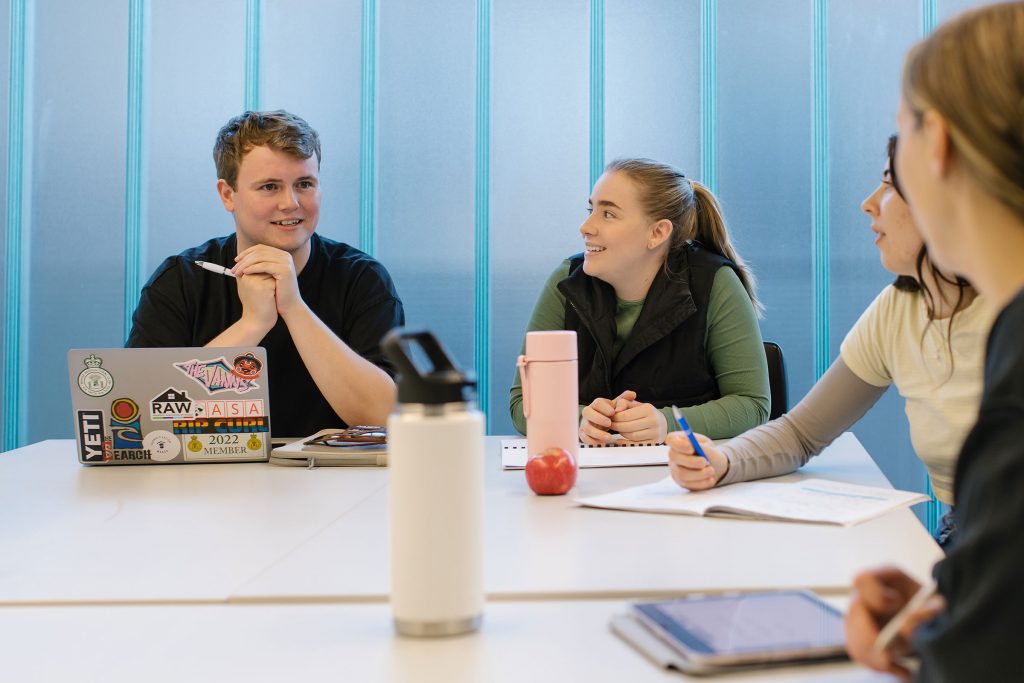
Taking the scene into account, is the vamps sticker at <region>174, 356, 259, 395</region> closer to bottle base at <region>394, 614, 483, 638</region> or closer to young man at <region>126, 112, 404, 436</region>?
young man at <region>126, 112, 404, 436</region>

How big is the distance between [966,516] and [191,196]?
2.83 meters

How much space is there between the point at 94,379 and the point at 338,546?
0.76m

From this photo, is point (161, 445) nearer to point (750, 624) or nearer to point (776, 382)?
point (750, 624)

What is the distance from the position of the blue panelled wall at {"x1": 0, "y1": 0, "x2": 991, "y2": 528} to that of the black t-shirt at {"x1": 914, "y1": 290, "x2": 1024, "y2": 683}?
248cm

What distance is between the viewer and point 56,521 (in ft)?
4.31

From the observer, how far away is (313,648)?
0.80 meters

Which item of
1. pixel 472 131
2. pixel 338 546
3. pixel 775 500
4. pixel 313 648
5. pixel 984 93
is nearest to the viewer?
pixel 984 93

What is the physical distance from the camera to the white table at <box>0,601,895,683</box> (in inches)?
A: 29.0

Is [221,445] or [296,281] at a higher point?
[296,281]

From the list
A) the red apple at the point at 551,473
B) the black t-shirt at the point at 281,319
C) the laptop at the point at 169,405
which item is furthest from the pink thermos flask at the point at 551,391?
the black t-shirt at the point at 281,319

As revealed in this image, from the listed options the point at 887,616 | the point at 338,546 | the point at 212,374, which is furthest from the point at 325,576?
the point at 212,374

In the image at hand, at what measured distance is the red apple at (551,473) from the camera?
1.42 meters

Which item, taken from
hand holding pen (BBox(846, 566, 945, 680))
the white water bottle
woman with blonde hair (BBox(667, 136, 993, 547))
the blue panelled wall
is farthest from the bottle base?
the blue panelled wall

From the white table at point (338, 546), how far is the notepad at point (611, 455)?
0.10 meters
